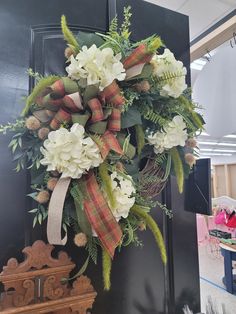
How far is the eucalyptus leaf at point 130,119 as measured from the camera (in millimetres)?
640

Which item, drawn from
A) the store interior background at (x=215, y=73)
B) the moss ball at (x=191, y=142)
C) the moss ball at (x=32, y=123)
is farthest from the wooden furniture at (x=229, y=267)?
the moss ball at (x=32, y=123)

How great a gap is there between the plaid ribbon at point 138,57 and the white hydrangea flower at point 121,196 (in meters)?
0.28

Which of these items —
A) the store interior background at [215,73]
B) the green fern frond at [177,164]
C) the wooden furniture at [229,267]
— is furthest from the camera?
the wooden furniture at [229,267]

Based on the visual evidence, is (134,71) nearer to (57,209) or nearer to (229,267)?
(57,209)

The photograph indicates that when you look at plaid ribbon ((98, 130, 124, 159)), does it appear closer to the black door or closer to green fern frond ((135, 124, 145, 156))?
green fern frond ((135, 124, 145, 156))

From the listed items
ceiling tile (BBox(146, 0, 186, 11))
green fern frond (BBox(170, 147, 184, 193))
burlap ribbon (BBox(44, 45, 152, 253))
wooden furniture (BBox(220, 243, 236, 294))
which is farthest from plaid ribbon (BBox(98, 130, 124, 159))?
wooden furniture (BBox(220, 243, 236, 294))

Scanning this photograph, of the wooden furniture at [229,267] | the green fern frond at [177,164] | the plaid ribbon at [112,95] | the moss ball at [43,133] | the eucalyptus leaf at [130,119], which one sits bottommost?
the wooden furniture at [229,267]

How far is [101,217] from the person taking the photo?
529 millimetres

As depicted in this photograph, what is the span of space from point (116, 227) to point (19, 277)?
26 cm

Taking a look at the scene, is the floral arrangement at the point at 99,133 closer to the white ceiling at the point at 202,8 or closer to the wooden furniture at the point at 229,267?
the white ceiling at the point at 202,8

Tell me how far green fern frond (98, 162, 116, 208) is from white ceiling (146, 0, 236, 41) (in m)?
1.71

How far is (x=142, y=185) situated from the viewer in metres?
0.71

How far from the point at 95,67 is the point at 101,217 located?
325 millimetres

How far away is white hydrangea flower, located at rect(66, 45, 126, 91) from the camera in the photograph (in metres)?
0.54
